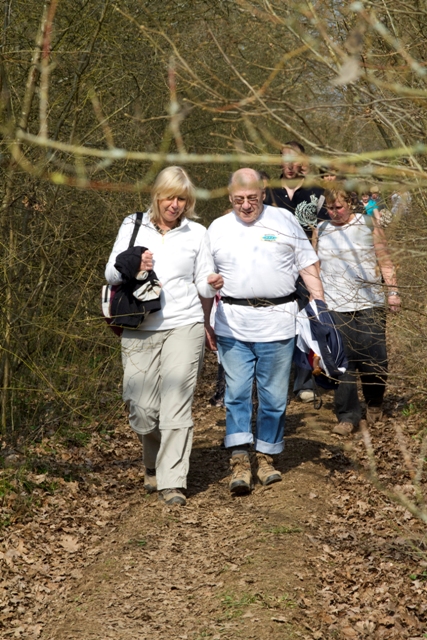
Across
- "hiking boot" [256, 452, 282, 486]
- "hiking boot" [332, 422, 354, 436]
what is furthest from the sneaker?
"hiking boot" [256, 452, 282, 486]

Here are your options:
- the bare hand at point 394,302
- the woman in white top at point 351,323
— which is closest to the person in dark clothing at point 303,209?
the woman in white top at point 351,323

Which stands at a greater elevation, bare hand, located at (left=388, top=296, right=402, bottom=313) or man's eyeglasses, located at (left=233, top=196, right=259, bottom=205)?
man's eyeglasses, located at (left=233, top=196, right=259, bottom=205)

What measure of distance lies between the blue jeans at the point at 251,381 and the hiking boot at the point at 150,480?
72cm

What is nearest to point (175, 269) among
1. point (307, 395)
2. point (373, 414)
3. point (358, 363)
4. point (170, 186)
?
point (170, 186)

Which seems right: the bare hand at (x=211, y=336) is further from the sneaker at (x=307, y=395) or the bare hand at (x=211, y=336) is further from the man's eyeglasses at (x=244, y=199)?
the sneaker at (x=307, y=395)

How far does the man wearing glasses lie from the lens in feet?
23.0

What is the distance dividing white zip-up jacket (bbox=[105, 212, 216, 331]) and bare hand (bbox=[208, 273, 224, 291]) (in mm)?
31

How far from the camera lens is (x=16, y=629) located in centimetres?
545

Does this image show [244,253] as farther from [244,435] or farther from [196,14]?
[196,14]

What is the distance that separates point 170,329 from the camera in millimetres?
6781

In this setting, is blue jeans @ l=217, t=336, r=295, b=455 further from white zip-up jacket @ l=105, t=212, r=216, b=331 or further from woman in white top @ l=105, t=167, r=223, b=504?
white zip-up jacket @ l=105, t=212, r=216, b=331

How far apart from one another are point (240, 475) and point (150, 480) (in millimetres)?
805

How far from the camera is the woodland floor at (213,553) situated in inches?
210

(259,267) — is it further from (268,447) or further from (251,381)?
(268,447)
